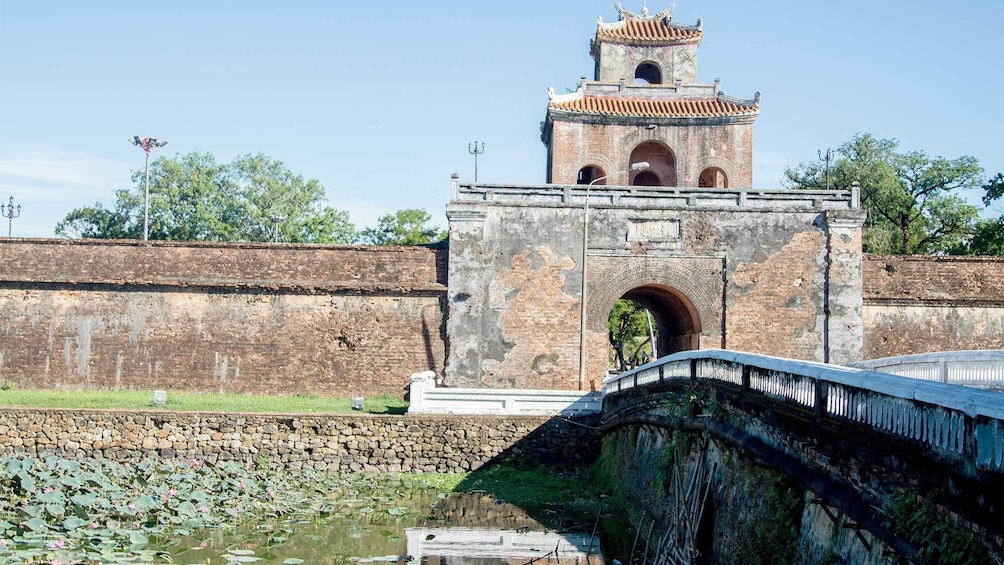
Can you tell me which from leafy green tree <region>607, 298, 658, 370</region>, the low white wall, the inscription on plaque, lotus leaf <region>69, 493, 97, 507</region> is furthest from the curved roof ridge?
leafy green tree <region>607, 298, 658, 370</region>

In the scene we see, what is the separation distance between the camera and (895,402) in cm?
649

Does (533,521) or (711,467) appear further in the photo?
(533,521)

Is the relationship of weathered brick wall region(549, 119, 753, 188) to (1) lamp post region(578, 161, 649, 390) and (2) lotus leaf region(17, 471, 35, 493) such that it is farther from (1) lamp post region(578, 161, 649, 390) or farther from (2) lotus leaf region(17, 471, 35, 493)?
(2) lotus leaf region(17, 471, 35, 493)

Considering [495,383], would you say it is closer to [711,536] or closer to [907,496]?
[711,536]

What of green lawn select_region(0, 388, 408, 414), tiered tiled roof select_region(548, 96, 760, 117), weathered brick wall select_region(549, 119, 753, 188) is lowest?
green lawn select_region(0, 388, 408, 414)

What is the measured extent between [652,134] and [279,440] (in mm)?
12173

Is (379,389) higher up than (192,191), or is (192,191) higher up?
(192,191)

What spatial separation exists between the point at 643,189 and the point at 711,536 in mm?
14260

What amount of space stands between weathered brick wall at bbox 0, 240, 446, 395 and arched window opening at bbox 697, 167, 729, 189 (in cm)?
736

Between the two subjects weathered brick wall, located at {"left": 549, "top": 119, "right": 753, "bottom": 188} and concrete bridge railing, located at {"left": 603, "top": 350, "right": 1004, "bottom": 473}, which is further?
weathered brick wall, located at {"left": 549, "top": 119, "right": 753, "bottom": 188}

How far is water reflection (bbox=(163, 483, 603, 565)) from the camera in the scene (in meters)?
12.5

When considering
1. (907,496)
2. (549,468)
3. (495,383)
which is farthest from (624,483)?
(907,496)

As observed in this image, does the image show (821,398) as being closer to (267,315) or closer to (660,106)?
(267,315)

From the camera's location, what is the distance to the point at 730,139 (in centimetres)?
2566
